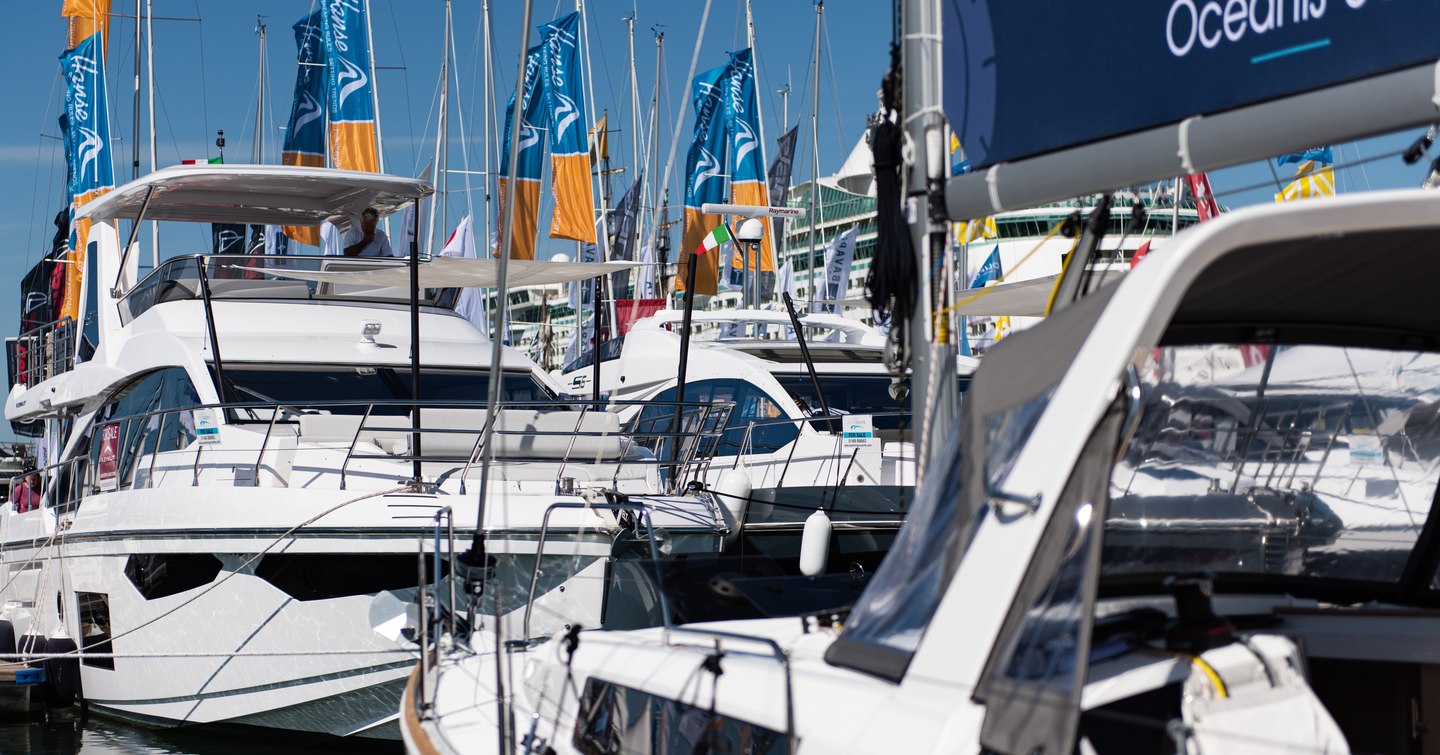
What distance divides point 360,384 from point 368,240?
5.85ft

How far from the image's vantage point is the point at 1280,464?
3814 millimetres

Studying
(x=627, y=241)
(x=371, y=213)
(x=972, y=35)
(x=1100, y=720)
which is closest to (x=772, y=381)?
(x=371, y=213)

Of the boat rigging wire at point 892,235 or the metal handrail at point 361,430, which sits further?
the metal handrail at point 361,430

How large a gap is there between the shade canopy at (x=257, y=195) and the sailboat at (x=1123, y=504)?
21.7 ft

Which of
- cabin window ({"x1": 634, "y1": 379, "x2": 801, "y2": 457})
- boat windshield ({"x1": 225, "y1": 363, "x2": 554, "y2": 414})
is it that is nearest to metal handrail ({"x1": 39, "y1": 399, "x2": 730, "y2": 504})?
boat windshield ({"x1": 225, "y1": 363, "x2": 554, "y2": 414})

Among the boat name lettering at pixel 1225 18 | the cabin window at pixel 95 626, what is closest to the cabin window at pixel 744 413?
the cabin window at pixel 95 626

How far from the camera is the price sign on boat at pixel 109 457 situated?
9.87 meters

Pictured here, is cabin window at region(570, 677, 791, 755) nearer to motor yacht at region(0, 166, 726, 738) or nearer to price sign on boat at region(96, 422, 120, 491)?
motor yacht at region(0, 166, 726, 738)

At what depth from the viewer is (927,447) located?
3479mm

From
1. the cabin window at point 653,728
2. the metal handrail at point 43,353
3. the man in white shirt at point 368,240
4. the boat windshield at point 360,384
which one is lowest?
the cabin window at point 653,728

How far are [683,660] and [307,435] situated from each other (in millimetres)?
5784

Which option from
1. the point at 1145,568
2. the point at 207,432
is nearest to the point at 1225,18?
the point at 1145,568

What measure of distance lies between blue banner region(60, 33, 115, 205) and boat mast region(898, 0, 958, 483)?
14.7 meters

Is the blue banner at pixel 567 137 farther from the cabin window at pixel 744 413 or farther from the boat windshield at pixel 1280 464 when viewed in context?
the boat windshield at pixel 1280 464
